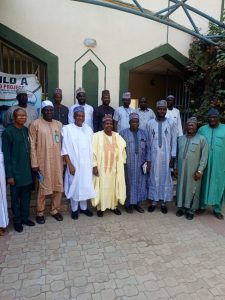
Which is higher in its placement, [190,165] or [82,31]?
[82,31]

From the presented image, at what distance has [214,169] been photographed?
509 centimetres

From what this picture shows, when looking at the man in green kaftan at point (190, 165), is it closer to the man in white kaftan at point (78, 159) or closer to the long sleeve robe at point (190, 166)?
the long sleeve robe at point (190, 166)

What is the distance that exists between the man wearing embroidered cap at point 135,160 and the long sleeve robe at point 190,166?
0.59 m

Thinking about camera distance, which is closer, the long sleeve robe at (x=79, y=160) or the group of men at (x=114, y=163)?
→ the group of men at (x=114, y=163)

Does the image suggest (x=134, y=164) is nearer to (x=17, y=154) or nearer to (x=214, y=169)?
(x=214, y=169)

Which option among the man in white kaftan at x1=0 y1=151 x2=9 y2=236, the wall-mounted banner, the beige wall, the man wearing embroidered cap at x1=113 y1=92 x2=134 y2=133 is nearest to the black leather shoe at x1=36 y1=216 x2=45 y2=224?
the man in white kaftan at x1=0 y1=151 x2=9 y2=236

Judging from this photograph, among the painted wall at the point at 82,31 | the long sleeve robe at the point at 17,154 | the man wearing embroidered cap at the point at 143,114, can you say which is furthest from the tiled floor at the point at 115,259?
the painted wall at the point at 82,31

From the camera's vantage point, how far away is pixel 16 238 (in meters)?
4.20

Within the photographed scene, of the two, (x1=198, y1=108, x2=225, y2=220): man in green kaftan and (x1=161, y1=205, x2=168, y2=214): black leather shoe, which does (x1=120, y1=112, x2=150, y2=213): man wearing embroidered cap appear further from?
(x1=198, y1=108, x2=225, y2=220): man in green kaftan

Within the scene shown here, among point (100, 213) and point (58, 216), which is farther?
point (100, 213)

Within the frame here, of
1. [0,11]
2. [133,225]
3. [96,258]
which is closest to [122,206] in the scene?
[133,225]

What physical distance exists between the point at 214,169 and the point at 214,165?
69 mm

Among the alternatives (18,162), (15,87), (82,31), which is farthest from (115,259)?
(82,31)

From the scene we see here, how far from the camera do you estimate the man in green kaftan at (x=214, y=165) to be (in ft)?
16.6
